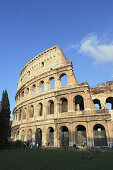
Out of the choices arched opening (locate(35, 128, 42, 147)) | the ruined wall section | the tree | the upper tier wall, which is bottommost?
arched opening (locate(35, 128, 42, 147))

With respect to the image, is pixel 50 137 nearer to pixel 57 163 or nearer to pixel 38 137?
pixel 38 137

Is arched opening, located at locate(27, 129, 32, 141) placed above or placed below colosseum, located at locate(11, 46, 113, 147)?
below

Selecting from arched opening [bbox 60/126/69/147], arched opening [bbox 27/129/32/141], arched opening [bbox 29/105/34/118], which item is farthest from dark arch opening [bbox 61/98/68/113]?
arched opening [bbox 27/129/32/141]

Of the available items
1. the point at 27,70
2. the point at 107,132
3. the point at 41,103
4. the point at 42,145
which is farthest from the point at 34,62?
the point at 107,132

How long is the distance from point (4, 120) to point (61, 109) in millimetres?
7921

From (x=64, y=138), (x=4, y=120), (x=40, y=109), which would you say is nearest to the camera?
(x=4, y=120)

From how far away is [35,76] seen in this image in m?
26.1

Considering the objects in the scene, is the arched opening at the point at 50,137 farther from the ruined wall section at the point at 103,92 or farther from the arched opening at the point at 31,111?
the ruined wall section at the point at 103,92

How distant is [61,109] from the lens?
69.3 ft

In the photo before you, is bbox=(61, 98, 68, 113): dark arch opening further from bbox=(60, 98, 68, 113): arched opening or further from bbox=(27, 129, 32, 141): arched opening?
bbox=(27, 129, 32, 141): arched opening

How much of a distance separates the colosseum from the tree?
451 centimetres

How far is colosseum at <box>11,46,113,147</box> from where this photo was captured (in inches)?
707

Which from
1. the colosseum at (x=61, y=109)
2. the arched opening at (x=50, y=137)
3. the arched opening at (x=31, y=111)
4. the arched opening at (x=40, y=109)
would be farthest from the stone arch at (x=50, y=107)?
the arched opening at (x=31, y=111)

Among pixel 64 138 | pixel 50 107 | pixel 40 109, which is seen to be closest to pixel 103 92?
pixel 50 107
